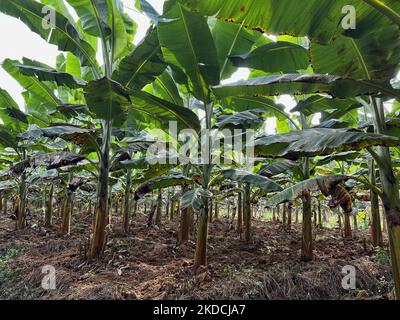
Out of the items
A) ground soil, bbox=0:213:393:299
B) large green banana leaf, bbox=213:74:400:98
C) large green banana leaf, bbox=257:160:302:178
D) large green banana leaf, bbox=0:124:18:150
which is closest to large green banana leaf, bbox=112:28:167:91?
large green banana leaf, bbox=213:74:400:98

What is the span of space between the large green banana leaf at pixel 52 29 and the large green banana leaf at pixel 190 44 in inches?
57.7

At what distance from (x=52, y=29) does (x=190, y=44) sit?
2.11 metres

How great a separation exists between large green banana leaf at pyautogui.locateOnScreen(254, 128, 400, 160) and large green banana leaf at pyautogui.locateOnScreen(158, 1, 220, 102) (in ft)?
4.68

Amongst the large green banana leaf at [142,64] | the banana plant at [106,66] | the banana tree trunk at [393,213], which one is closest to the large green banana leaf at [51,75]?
the banana plant at [106,66]

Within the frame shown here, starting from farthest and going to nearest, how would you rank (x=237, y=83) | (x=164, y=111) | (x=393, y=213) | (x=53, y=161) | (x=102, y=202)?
1. (x=102, y=202)
2. (x=164, y=111)
3. (x=53, y=161)
4. (x=237, y=83)
5. (x=393, y=213)

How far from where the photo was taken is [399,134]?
3020mm

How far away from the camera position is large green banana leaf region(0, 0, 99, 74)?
3717 mm

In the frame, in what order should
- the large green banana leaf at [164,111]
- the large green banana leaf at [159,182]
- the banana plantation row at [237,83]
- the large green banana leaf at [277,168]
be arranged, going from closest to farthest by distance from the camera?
the banana plantation row at [237,83] < the large green banana leaf at [164,111] < the large green banana leaf at [159,182] < the large green banana leaf at [277,168]

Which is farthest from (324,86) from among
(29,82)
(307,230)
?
(29,82)

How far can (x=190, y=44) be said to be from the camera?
10.9ft

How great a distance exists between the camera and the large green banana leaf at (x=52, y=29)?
372 cm

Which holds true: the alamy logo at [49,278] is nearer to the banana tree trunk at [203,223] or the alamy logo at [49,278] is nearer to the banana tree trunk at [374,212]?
the banana tree trunk at [203,223]

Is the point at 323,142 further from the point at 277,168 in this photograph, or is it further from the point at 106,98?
the point at 106,98
